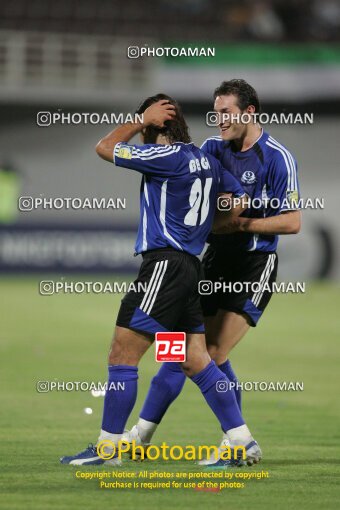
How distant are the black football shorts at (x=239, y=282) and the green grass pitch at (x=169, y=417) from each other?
38.2 inches

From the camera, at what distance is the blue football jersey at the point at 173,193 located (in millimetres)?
5926

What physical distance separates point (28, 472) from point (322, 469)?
172cm

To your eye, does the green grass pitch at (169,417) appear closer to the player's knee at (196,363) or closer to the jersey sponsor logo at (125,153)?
the player's knee at (196,363)

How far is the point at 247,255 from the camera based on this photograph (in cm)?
680

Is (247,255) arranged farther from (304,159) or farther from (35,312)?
(304,159)

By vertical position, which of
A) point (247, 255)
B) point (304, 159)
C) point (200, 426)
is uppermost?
point (304, 159)

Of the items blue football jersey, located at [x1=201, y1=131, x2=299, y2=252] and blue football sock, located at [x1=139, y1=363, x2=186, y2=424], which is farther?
blue football sock, located at [x1=139, y1=363, x2=186, y2=424]

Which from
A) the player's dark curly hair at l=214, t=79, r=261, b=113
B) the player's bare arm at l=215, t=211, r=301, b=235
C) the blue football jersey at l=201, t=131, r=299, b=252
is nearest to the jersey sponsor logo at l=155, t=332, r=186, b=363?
the player's bare arm at l=215, t=211, r=301, b=235

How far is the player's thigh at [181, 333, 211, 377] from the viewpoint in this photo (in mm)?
6184

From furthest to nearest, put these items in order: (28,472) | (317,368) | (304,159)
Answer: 1. (304,159)
2. (317,368)
3. (28,472)

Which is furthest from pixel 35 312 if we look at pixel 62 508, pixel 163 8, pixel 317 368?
pixel 163 8

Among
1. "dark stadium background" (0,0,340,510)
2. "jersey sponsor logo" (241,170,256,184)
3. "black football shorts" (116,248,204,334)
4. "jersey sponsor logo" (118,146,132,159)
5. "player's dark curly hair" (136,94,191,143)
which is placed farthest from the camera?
"dark stadium background" (0,0,340,510)

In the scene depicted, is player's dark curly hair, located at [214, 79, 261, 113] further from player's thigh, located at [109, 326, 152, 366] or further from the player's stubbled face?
player's thigh, located at [109, 326, 152, 366]

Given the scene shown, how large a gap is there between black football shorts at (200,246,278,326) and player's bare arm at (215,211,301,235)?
0.39 meters
